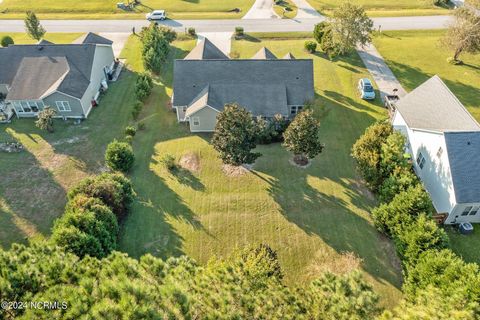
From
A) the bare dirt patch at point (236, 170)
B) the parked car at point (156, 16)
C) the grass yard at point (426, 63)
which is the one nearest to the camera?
the bare dirt patch at point (236, 170)

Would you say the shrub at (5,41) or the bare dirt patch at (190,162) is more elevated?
the shrub at (5,41)

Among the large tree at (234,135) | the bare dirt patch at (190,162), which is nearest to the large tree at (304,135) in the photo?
the large tree at (234,135)

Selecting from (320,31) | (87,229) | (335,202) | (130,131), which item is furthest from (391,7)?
(87,229)

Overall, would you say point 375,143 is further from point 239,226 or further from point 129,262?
point 129,262

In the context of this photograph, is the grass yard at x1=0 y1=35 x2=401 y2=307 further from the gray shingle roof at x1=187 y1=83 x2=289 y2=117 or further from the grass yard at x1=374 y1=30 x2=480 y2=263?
the grass yard at x1=374 y1=30 x2=480 y2=263

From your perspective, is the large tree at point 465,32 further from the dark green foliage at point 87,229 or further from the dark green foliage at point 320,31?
the dark green foliage at point 87,229

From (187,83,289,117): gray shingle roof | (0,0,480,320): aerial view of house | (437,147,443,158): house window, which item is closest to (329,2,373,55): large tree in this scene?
(0,0,480,320): aerial view of house

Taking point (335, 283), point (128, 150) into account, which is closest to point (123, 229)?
point (128, 150)
